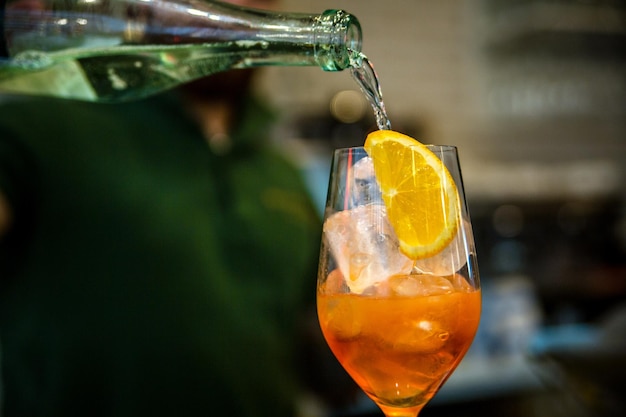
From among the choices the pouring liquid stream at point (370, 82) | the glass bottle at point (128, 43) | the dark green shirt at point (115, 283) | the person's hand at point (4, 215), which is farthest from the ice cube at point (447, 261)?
the person's hand at point (4, 215)

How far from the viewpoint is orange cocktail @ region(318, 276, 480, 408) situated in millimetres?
674

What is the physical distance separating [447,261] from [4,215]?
3.39ft

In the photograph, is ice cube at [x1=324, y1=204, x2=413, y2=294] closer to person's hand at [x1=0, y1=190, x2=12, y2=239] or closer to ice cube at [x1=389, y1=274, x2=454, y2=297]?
ice cube at [x1=389, y1=274, x2=454, y2=297]

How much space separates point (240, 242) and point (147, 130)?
34 cm

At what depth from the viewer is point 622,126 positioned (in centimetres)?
406

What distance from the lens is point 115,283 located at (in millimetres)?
1421

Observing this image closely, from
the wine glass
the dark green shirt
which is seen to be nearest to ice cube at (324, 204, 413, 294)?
the wine glass

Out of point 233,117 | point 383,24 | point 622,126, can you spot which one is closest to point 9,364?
point 233,117

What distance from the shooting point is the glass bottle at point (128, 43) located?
2.55 feet

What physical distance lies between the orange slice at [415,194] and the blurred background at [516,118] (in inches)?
76.0

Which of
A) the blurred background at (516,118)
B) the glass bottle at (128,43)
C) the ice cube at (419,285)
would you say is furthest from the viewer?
the blurred background at (516,118)

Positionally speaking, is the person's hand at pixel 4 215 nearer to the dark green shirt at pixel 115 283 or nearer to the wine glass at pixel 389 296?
the dark green shirt at pixel 115 283

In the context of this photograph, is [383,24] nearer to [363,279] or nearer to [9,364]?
[9,364]

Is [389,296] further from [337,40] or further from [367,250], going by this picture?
[337,40]
